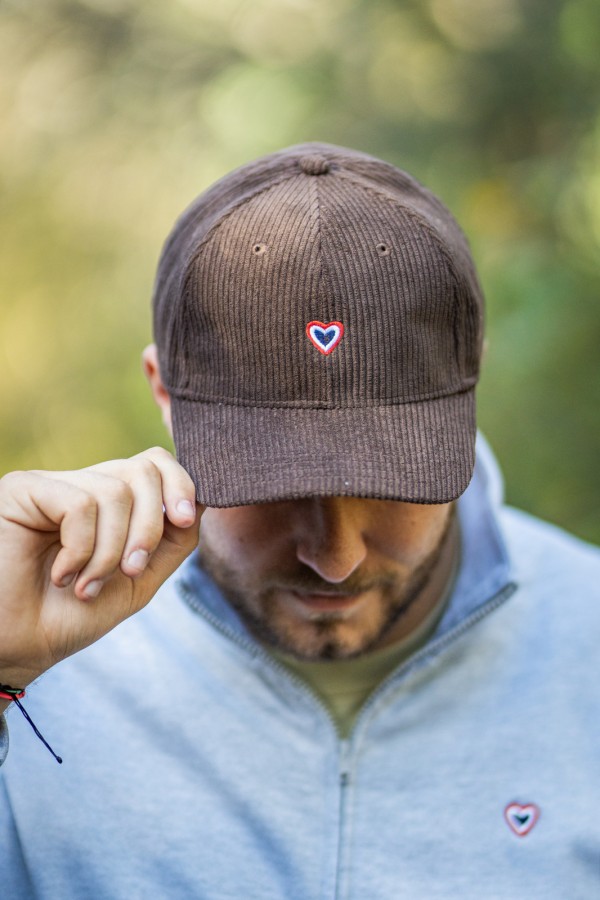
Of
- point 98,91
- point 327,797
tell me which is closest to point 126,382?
point 98,91

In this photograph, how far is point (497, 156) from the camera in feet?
13.4

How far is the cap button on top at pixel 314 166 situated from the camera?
5.11ft

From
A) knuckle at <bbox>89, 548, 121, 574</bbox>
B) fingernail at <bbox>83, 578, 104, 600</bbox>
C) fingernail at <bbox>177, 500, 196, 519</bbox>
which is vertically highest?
fingernail at <bbox>177, 500, 196, 519</bbox>

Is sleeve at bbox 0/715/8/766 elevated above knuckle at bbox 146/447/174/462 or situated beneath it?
situated beneath

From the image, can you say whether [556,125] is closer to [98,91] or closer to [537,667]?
[98,91]

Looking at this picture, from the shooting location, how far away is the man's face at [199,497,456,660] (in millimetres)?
1562

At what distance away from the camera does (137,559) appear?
1280mm

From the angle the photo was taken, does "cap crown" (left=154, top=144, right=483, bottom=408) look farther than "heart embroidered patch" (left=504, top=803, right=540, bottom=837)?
No

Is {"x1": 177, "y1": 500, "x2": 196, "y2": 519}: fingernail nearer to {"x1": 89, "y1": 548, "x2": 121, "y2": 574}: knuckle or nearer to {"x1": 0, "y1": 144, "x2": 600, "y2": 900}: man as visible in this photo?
{"x1": 0, "y1": 144, "x2": 600, "y2": 900}: man

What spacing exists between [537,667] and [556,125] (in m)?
2.85

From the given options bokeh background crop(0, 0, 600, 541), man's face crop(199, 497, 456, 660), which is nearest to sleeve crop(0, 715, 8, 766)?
man's face crop(199, 497, 456, 660)

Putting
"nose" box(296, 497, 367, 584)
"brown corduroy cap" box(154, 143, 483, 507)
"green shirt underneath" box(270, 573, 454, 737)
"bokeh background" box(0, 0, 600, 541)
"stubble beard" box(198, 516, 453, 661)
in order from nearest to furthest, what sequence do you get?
1. "brown corduroy cap" box(154, 143, 483, 507)
2. "nose" box(296, 497, 367, 584)
3. "stubble beard" box(198, 516, 453, 661)
4. "green shirt underneath" box(270, 573, 454, 737)
5. "bokeh background" box(0, 0, 600, 541)


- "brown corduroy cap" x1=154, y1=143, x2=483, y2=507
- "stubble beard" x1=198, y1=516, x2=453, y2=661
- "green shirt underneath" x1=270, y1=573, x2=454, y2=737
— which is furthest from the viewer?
"green shirt underneath" x1=270, y1=573, x2=454, y2=737

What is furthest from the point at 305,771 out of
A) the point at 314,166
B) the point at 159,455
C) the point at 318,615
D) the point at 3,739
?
→ the point at 314,166
